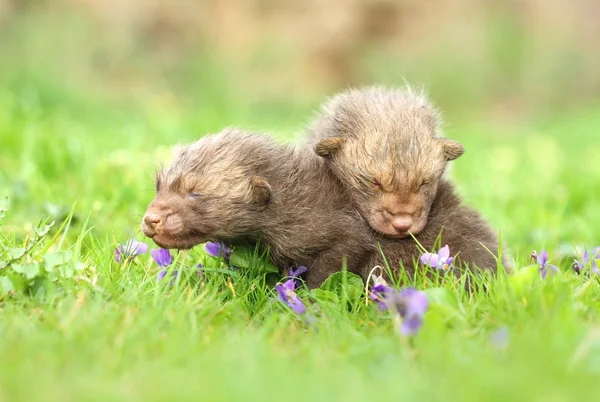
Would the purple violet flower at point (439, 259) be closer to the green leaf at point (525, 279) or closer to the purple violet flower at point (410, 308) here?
the green leaf at point (525, 279)

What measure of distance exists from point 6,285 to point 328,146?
1.77 metres

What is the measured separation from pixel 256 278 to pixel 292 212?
0.35 metres

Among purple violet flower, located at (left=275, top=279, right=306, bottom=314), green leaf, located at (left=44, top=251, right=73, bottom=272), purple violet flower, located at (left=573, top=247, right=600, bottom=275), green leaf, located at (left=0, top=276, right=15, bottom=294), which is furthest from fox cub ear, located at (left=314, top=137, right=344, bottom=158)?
green leaf, located at (left=0, top=276, right=15, bottom=294)

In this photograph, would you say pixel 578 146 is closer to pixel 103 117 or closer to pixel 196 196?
pixel 103 117

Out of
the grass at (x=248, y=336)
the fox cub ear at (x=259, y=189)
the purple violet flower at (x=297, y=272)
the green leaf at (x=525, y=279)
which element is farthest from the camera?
the purple violet flower at (x=297, y=272)

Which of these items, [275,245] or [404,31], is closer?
[275,245]

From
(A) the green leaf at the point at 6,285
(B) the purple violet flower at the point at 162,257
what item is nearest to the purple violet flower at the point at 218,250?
(B) the purple violet flower at the point at 162,257

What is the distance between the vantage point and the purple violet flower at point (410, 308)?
290 cm

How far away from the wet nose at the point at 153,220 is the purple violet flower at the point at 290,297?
61 cm

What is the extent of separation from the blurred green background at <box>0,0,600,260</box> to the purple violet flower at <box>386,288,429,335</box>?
2.22 m

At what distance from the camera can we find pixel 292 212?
3918mm

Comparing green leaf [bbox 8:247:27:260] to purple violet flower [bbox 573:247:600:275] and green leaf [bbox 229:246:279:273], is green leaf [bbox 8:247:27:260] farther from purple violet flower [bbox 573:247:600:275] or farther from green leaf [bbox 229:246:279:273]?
purple violet flower [bbox 573:247:600:275]

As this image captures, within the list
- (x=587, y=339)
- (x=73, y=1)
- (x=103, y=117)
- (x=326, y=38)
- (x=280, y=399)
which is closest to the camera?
(x=280, y=399)

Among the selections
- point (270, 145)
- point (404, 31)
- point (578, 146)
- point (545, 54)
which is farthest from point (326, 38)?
point (270, 145)
